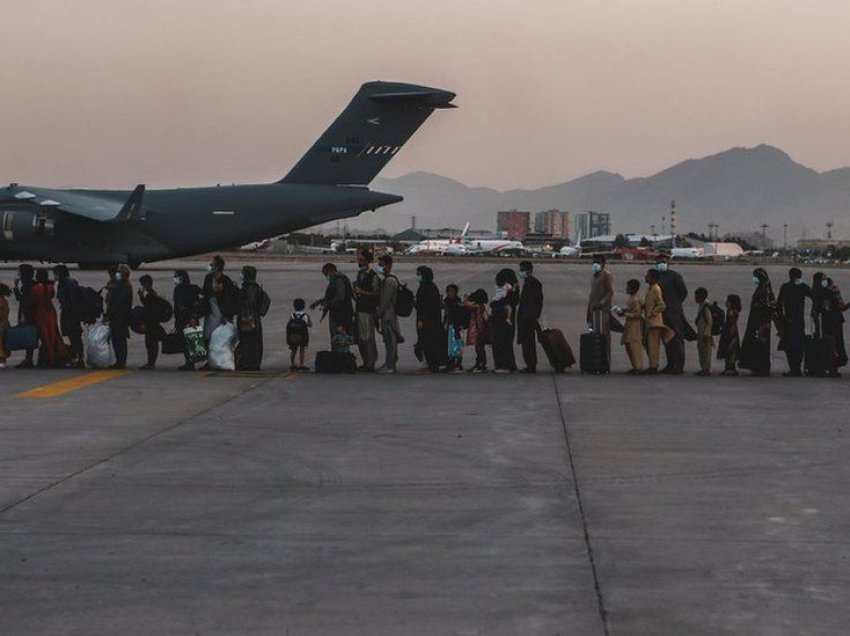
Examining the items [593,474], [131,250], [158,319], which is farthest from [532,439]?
[131,250]

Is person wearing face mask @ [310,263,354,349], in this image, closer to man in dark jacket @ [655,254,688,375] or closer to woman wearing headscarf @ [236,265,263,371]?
woman wearing headscarf @ [236,265,263,371]

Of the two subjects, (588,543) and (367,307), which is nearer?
(588,543)

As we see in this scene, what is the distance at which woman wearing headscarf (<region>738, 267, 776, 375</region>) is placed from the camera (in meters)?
19.3

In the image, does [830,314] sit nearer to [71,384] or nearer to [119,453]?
[71,384]

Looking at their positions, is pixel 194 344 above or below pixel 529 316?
below

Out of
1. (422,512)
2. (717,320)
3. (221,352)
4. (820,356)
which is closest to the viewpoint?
(422,512)

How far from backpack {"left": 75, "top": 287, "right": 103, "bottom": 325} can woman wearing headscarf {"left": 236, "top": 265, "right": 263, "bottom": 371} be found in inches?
89.6

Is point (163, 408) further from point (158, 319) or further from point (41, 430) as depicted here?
point (158, 319)

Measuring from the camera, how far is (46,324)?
2003 centimetres

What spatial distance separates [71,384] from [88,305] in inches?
94.2

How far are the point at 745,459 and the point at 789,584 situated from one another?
453cm

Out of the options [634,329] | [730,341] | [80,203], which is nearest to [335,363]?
[634,329]

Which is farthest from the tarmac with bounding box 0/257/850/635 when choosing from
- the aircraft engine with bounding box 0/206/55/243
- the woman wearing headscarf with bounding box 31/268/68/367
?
the aircraft engine with bounding box 0/206/55/243

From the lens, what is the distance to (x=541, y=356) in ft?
75.0
